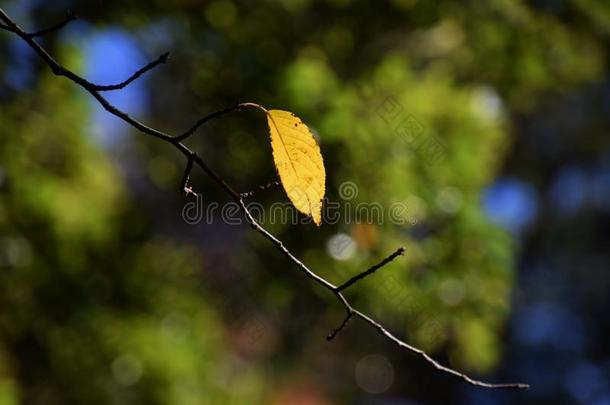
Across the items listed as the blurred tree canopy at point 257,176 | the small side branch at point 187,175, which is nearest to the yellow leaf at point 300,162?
the small side branch at point 187,175

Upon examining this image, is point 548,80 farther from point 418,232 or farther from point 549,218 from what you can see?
point 549,218

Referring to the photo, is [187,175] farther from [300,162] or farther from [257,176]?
[257,176]

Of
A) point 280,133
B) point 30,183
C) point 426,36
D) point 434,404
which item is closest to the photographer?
point 280,133

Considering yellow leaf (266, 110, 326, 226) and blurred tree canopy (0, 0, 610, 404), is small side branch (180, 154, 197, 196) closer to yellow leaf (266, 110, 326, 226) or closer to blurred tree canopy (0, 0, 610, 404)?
yellow leaf (266, 110, 326, 226)

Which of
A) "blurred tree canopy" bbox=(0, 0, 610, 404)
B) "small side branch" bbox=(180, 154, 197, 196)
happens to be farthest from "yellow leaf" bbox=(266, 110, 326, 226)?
"blurred tree canopy" bbox=(0, 0, 610, 404)

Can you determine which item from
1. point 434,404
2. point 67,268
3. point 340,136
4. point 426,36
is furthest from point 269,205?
point 434,404

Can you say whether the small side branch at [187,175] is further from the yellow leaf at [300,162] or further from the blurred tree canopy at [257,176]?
the blurred tree canopy at [257,176]
